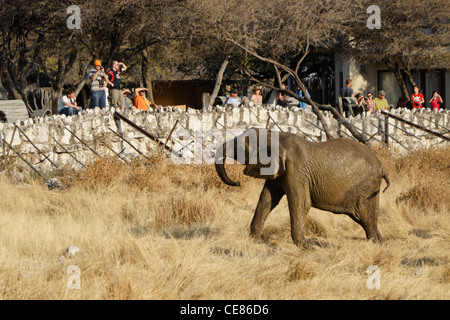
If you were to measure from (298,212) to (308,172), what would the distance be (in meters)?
0.43

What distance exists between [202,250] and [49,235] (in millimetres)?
1799

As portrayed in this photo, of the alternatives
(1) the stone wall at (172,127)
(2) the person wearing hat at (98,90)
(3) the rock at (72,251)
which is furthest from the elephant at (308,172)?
(2) the person wearing hat at (98,90)

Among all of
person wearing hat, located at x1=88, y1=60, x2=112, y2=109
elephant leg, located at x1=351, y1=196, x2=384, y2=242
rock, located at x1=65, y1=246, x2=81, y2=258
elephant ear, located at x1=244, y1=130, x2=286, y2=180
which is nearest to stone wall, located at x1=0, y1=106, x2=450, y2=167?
person wearing hat, located at x1=88, y1=60, x2=112, y2=109

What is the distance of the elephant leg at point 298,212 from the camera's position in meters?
7.82

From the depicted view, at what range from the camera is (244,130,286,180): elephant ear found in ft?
25.2

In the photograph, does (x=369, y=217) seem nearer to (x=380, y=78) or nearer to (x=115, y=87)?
(x=115, y=87)

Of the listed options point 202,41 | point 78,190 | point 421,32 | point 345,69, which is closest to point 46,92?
point 202,41

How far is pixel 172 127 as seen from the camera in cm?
1448

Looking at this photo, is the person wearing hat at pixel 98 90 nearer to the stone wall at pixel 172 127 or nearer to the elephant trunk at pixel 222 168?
the stone wall at pixel 172 127

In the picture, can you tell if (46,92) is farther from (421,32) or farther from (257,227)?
(257,227)

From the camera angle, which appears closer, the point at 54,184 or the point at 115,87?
the point at 54,184

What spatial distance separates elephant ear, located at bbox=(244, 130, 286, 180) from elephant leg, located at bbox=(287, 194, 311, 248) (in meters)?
0.33

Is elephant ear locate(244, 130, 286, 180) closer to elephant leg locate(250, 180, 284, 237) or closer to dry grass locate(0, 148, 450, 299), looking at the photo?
elephant leg locate(250, 180, 284, 237)

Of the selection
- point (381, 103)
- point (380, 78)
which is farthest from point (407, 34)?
point (381, 103)
